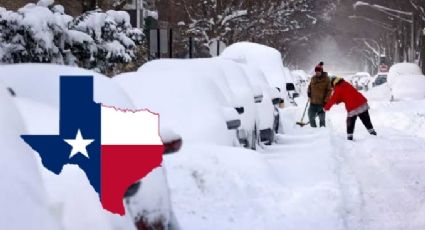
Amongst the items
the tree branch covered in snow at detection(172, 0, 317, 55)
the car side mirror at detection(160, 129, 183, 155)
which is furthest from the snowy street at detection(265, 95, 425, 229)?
the tree branch covered in snow at detection(172, 0, 317, 55)

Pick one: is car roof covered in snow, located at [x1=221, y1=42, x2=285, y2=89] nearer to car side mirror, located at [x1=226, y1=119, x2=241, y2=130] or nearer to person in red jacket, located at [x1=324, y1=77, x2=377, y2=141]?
person in red jacket, located at [x1=324, y1=77, x2=377, y2=141]

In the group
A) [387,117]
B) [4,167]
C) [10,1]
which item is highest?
[10,1]

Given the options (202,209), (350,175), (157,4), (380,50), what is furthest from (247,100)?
(380,50)

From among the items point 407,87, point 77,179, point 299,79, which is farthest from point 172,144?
point 299,79

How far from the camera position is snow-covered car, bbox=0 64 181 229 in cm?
219

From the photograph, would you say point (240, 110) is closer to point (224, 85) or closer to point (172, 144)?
point (224, 85)

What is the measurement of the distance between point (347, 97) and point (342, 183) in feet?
21.8

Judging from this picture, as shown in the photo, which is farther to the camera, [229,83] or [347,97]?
[347,97]

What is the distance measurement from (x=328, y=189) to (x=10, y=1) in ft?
66.7

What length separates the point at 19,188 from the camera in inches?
65.9

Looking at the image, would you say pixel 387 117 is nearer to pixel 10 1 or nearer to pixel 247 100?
pixel 247 100

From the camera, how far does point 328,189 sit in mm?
8492

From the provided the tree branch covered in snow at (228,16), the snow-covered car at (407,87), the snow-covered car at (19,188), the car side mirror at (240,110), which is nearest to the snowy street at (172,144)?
the snow-covered car at (19,188)

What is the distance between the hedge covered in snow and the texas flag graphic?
9.94m
